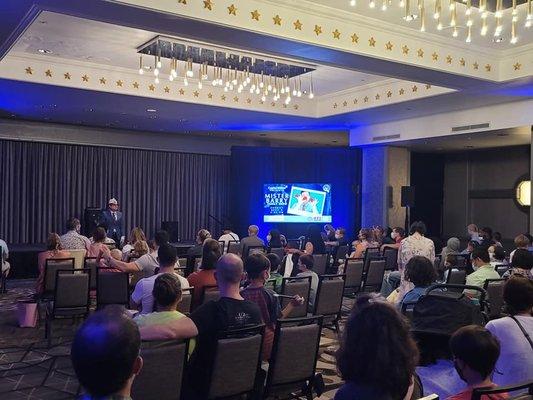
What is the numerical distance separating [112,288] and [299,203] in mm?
10100

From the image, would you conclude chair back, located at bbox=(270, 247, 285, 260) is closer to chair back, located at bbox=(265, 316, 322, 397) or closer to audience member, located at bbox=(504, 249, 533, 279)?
audience member, located at bbox=(504, 249, 533, 279)

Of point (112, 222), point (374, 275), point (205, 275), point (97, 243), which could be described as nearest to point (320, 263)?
point (374, 275)

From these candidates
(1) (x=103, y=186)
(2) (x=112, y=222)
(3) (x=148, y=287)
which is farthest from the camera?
(1) (x=103, y=186)

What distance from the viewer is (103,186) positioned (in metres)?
14.9

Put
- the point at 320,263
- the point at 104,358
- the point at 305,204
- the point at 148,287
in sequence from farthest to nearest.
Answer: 1. the point at 305,204
2. the point at 320,263
3. the point at 148,287
4. the point at 104,358

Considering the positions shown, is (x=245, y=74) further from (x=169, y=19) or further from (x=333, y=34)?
(x=169, y=19)

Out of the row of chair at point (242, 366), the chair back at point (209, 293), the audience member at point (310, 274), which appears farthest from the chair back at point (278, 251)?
the row of chair at point (242, 366)

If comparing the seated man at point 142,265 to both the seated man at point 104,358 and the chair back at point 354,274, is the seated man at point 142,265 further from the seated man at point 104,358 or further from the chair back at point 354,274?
the seated man at point 104,358

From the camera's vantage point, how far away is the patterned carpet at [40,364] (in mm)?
4375

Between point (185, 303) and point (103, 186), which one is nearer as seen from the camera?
point (185, 303)

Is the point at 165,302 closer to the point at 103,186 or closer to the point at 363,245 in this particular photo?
the point at 363,245

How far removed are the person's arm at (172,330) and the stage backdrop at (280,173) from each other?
41.9ft

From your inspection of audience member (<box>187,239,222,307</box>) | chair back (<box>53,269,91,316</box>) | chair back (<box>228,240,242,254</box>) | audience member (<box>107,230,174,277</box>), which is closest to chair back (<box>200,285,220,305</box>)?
audience member (<box>187,239,222,307</box>)

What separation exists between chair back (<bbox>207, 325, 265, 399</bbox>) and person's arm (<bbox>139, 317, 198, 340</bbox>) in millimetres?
174
